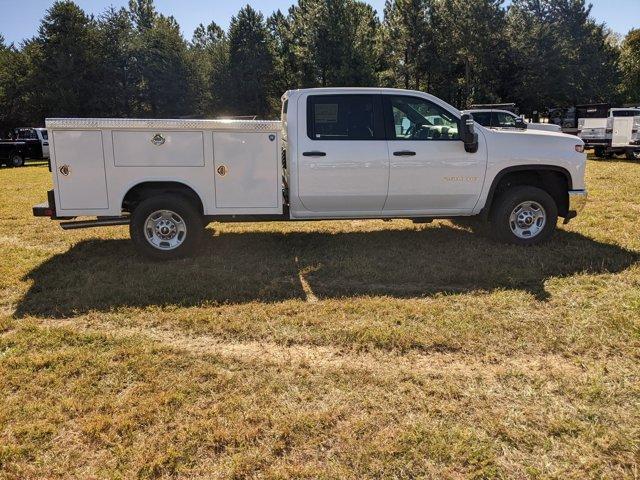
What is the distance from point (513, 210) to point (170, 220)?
435 centimetres

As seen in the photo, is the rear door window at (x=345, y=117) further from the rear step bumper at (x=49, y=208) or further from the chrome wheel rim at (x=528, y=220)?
the rear step bumper at (x=49, y=208)

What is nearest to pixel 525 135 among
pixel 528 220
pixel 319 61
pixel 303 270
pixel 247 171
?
pixel 528 220

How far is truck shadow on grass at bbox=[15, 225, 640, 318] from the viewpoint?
5.18 metres

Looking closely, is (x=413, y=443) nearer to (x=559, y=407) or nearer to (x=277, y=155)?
(x=559, y=407)

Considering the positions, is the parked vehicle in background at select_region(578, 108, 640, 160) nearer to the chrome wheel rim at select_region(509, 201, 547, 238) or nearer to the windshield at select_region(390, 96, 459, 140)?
the chrome wheel rim at select_region(509, 201, 547, 238)

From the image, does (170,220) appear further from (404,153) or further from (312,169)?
(404,153)

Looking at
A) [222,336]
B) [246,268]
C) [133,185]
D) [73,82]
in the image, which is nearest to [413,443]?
[222,336]

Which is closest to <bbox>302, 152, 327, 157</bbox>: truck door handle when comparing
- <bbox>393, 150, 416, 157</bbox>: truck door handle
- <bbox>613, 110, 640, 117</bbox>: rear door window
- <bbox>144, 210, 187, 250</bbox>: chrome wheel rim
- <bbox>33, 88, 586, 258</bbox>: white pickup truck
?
<bbox>33, 88, 586, 258</bbox>: white pickup truck

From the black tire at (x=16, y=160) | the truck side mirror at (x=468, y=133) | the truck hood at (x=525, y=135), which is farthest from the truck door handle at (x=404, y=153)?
the black tire at (x=16, y=160)

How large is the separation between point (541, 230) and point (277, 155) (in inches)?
141

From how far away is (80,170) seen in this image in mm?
5836

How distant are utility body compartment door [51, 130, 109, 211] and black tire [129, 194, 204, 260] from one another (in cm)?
42

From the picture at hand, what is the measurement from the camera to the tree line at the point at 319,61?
136ft

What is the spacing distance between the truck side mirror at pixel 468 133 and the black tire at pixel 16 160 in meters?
24.0
